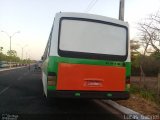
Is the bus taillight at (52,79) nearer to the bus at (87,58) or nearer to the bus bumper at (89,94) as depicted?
the bus at (87,58)

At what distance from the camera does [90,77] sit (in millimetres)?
10953

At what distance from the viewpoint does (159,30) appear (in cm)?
3619

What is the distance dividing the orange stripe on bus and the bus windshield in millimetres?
530

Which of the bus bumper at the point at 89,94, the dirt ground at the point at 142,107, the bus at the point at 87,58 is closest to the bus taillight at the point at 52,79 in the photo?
the bus at the point at 87,58

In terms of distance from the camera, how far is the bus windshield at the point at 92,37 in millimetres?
10914

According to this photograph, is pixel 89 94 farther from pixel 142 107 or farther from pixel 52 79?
pixel 142 107

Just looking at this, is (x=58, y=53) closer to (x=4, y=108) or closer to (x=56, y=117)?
(x=56, y=117)

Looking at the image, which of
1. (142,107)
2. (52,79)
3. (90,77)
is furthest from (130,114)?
(52,79)

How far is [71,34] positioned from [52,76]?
4.93 ft

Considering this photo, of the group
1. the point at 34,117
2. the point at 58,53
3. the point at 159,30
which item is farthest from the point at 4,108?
the point at 159,30

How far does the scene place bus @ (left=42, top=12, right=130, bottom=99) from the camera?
1072 centimetres

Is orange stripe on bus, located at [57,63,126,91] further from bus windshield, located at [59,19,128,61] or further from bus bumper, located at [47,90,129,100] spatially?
bus windshield, located at [59,19,128,61]

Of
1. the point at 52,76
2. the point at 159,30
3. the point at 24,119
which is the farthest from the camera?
the point at 159,30

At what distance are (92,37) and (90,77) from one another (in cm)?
133
